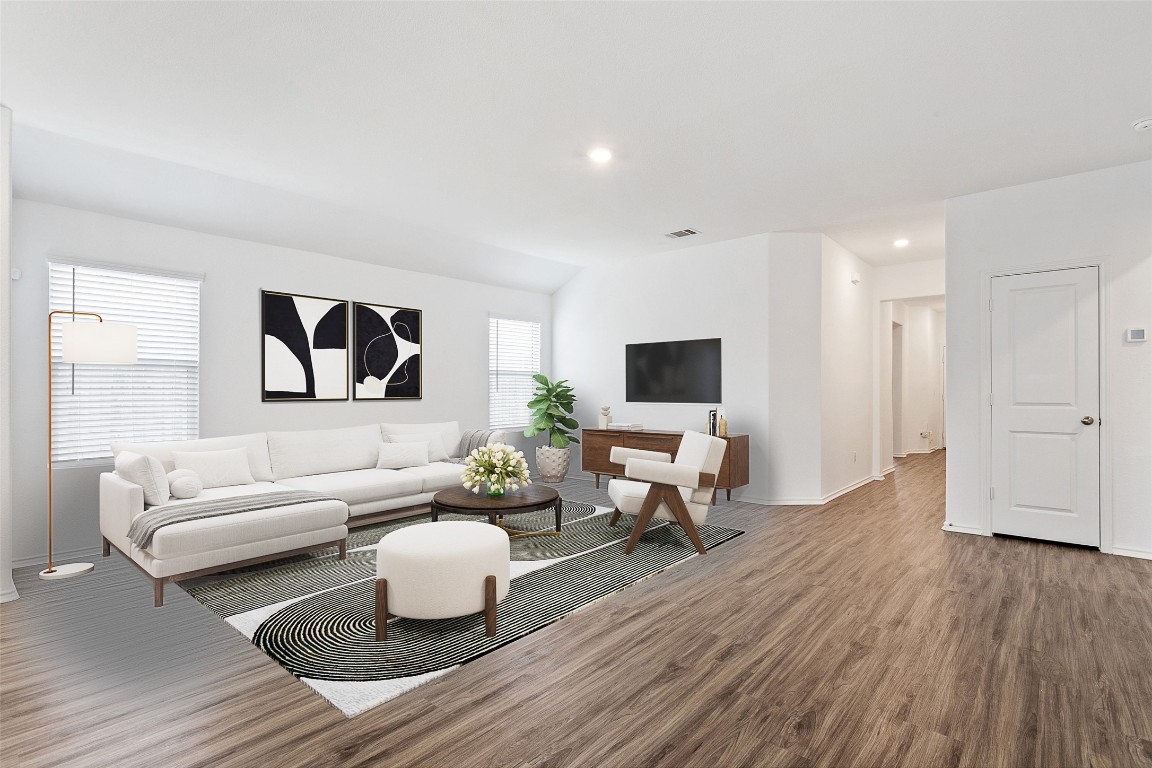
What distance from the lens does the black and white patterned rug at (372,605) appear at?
8.00ft

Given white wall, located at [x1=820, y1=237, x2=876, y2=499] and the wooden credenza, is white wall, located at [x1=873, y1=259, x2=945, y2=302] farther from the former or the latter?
the wooden credenza

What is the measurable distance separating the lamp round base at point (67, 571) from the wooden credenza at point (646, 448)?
13.1ft

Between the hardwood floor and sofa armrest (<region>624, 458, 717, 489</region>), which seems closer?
the hardwood floor

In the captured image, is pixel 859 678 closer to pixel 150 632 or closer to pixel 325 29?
pixel 150 632

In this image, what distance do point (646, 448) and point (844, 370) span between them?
249cm

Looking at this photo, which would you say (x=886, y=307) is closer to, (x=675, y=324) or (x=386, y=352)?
(x=675, y=324)

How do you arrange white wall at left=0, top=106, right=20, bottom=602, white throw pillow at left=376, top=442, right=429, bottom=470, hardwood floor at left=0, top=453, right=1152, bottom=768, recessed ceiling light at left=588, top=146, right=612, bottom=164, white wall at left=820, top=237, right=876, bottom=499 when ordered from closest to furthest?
hardwood floor at left=0, top=453, right=1152, bottom=768
white wall at left=0, top=106, right=20, bottom=602
recessed ceiling light at left=588, top=146, right=612, bottom=164
white throw pillow at left=376, top=442, right=429, bottom=470
white wall at left=820, top=237, right=876, bottom=499

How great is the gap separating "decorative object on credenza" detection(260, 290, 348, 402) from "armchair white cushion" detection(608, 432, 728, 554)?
10.1ft

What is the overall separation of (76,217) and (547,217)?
3645mm

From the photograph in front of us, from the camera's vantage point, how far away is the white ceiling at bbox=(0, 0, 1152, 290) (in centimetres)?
253

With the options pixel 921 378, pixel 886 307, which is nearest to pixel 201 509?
pixel 886 307

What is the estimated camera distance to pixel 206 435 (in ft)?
16.1

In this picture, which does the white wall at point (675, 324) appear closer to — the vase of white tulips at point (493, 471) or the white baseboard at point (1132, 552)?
the white baseboard at point (1132, 552)

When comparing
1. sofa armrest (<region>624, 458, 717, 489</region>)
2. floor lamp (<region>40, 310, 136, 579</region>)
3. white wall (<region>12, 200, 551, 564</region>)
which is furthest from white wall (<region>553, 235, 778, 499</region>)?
floor lamp (<region>40, 310, 136, 579</region>)
